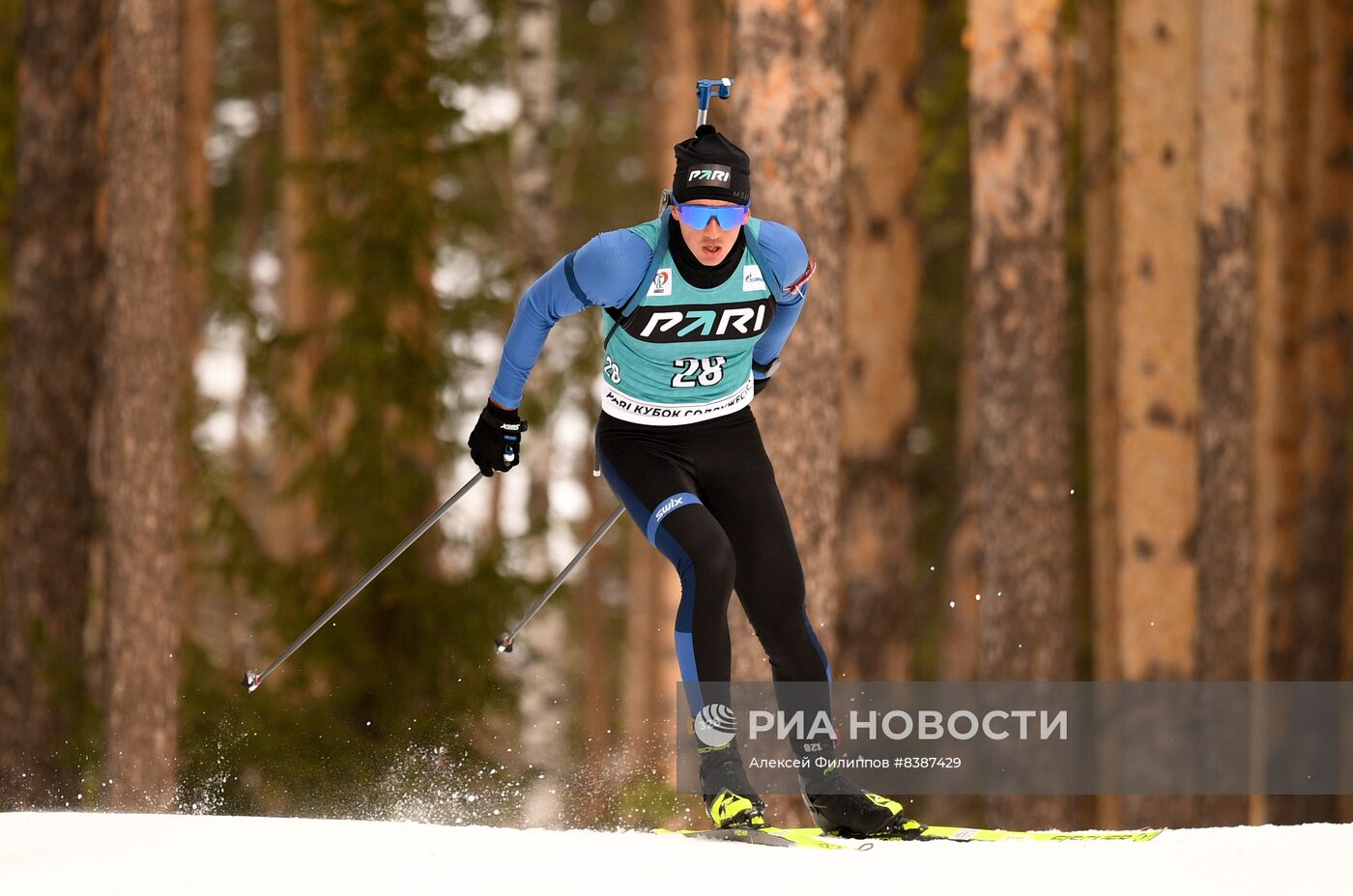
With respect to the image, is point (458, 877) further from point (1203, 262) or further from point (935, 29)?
point (935, 29)

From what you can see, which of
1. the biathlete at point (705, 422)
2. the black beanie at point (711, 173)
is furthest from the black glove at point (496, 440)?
the black beanie at point (711, 173)

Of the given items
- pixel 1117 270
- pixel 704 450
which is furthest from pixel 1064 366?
pixel 704 450

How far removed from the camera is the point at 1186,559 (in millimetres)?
9922

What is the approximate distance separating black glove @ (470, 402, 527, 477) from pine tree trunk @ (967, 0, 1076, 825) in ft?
14.4

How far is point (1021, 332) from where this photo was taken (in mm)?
9133

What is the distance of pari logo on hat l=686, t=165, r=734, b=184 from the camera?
203 inches

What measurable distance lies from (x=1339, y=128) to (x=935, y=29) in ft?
12.1

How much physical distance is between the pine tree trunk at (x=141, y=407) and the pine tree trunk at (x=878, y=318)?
4.77 meters

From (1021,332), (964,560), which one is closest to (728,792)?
(1021,332)

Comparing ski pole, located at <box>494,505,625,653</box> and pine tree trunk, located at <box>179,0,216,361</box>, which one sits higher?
pine tree trunk, located at <box>179,0,216,361</box>

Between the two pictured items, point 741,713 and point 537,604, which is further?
point 741,713

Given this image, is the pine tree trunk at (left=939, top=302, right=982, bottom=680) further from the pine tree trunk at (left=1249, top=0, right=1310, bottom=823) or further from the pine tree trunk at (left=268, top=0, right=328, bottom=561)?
the pine tree trunk at (left=268, top=0, right=328, bottom=561)

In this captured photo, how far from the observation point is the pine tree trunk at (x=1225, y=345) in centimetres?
1033

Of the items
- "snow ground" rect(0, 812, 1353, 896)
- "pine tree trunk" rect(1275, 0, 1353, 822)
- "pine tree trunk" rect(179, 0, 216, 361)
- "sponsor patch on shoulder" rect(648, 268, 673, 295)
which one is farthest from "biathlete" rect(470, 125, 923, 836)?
"pine tree trunk" rect(179, 0, 216, 361)
